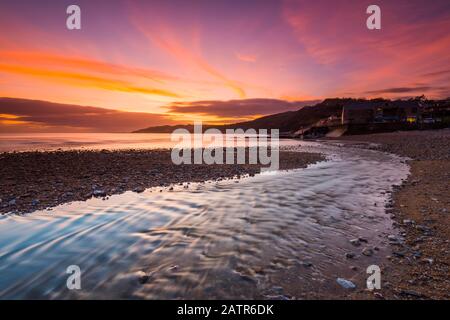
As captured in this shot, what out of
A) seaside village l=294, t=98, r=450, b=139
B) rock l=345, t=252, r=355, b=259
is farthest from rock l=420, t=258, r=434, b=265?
seaside village l=294, t=98, r=450, b=139

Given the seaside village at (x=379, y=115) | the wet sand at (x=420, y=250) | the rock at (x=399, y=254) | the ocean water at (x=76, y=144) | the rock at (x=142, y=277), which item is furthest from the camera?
the seaside village at (x=379, y=115)

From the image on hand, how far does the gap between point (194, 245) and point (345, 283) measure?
3511 millimetres

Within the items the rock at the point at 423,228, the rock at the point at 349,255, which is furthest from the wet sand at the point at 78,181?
the rock at the point at 423,228

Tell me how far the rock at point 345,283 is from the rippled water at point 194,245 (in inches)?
5.1

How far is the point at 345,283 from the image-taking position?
4.45m

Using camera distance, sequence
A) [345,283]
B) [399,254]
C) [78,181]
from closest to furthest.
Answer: [345,283], [399,254], [78,181]

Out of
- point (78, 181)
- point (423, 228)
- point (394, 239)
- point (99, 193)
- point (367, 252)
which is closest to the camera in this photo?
point (367, 252)

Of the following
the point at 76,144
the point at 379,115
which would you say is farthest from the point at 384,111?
the point at 76,144

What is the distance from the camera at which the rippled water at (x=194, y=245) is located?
455cm

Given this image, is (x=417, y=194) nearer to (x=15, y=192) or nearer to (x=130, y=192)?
(x=130, y=192)

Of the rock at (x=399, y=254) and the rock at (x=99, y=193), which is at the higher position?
the rock at (x=99, y=193)

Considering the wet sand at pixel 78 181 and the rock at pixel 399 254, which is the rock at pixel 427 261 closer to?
→ the rock at pixel 399 254

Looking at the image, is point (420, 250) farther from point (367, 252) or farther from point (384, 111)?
point (384, 111)
